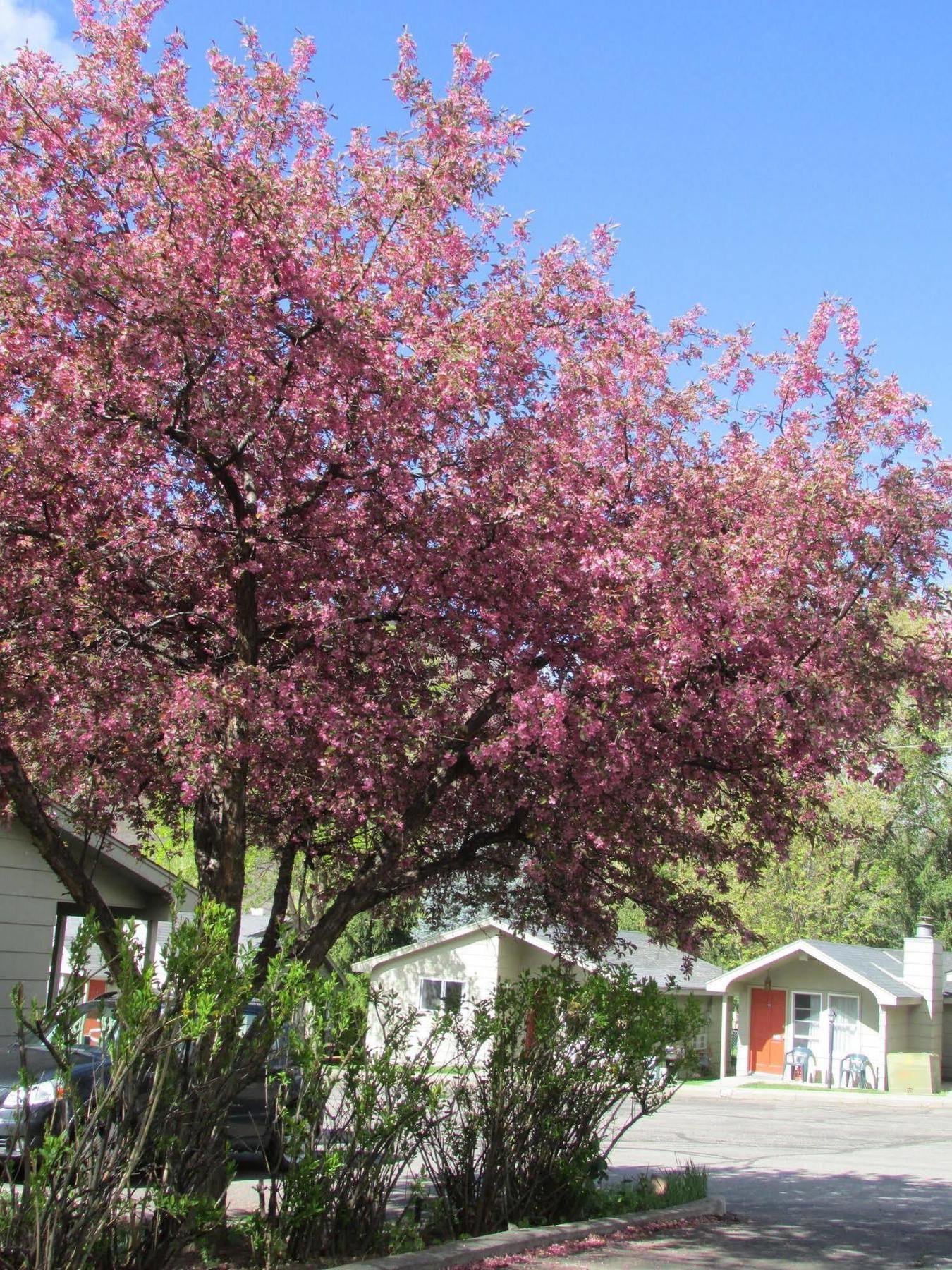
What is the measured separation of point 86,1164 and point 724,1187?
344 inches

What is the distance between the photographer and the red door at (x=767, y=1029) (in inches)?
1249

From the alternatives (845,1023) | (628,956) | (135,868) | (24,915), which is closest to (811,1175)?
(135,868)

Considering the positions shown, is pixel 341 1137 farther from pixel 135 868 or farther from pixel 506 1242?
pixel 135 868

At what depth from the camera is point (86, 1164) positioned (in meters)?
5.53

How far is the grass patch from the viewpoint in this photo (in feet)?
29.8

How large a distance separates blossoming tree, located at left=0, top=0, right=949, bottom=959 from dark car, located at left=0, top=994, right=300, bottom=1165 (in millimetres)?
1200

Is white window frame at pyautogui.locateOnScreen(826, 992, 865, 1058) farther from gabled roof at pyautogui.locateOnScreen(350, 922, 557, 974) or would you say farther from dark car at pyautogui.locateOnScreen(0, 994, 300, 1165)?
dark car at pyautogui.locateOnScreen(0, 994, 300, 1165)

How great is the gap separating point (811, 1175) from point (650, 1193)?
4998 mm

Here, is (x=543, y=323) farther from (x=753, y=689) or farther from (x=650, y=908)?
(x=650, y=908)

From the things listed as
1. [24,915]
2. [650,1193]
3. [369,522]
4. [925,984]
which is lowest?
[650,1193]

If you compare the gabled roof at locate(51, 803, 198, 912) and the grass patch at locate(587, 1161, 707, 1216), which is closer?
the grass patch at locate(587, 1161, 707, 1216)

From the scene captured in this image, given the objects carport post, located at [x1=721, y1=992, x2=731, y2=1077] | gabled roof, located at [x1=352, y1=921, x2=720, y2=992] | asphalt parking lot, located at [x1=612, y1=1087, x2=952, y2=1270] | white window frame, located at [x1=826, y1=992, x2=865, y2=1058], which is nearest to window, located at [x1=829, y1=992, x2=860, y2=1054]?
white window frame, located at [x1=826, y1=992, x2=865, y2=1058]

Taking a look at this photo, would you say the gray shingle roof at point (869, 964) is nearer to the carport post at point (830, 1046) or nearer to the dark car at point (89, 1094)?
the carport post at point (830, 1046)

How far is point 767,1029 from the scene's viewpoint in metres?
32.1
